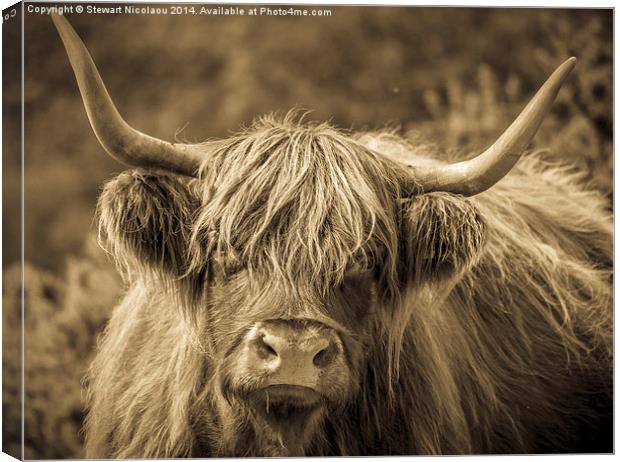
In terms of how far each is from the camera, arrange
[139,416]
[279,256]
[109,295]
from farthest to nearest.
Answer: [109,295]
[139,416]
[279,256]

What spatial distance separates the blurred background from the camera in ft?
15.7

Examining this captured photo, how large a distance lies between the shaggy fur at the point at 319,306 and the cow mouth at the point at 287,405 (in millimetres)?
52

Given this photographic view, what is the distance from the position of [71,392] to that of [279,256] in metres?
1.74

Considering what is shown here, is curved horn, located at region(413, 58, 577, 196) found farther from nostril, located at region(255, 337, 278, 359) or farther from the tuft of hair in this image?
nostril, located at region(255, 337, 278, 359)

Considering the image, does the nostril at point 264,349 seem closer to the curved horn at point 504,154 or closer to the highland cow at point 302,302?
the highland cow at point 302,302

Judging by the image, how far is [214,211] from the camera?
4199 mm

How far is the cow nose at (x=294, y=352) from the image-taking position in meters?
3.85

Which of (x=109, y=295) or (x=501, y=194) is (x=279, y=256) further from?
(x=109, y=295)

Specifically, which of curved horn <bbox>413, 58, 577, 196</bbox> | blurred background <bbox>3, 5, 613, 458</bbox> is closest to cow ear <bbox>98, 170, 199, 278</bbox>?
blurred background <bbox>3, 5, 613, 458</bbox>

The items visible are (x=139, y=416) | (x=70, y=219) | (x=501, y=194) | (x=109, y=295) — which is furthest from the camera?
(x=70, y=219)

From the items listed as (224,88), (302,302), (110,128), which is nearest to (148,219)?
(110,128)

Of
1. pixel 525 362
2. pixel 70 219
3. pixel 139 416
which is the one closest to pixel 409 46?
pixel 525 362

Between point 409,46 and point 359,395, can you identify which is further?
point 409,46

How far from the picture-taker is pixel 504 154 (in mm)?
4145
